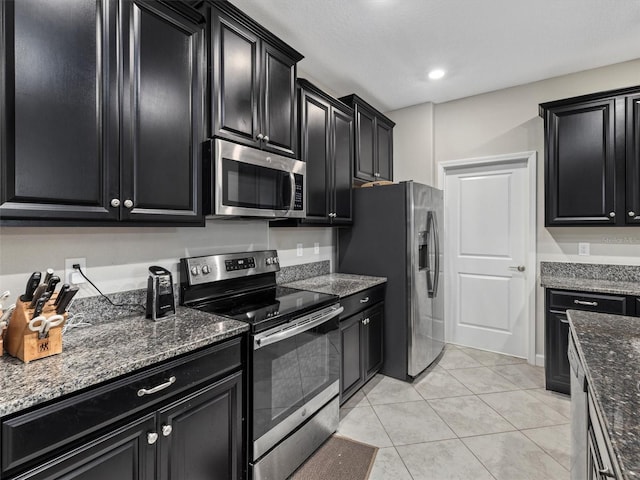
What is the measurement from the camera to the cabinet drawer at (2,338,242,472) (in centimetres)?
88

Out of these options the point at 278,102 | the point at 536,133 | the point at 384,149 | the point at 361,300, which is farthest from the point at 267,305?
the point at 536,133

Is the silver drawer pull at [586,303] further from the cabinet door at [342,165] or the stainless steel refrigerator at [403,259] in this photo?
the cabinet door at [342,165]

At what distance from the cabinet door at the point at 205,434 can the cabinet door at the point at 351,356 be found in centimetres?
106

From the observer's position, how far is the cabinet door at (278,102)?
2.06 meters

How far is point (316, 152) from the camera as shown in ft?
8.75

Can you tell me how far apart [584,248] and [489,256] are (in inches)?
32.9

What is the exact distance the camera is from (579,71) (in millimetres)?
3047

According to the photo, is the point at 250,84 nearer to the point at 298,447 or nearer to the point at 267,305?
the point at 267,305

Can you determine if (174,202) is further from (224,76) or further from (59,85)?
(224,76)

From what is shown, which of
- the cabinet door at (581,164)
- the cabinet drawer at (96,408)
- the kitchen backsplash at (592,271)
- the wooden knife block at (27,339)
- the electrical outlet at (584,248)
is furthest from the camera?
the electrical outlet at (584,248)

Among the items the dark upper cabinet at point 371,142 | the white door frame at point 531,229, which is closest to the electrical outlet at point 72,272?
the dark upper cabinet at point 371,142

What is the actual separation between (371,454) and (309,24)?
2931 mm

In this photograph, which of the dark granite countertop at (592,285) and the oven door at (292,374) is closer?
the oven door at (292,374)

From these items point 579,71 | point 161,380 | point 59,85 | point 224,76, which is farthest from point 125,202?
point 579,71
